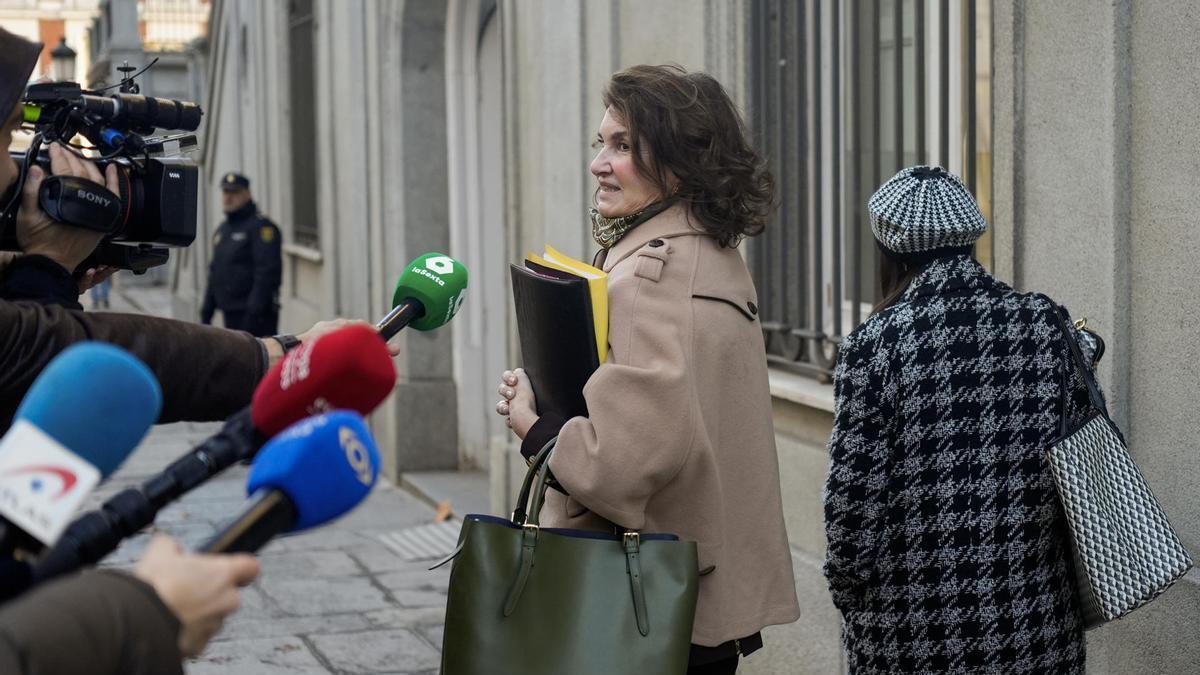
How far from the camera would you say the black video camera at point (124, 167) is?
2510 millimetres

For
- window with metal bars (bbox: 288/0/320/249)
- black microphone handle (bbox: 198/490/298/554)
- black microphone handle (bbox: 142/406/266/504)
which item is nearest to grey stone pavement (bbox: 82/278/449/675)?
black microphone handle (bbox: 142/406/266/504)

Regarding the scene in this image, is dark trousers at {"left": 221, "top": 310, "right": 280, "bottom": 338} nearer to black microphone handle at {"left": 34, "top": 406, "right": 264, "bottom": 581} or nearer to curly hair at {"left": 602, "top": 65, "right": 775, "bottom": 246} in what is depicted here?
curly hair at {"left": 602, "top": 65, "right": 775, "bottom": 246}

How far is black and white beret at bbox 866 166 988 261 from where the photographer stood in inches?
123

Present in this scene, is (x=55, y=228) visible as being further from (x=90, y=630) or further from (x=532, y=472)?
(x=90, y=630)

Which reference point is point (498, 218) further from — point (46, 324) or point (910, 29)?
point (46, 324)

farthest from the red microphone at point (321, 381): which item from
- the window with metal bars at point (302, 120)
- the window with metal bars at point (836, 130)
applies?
the window with metal bars at point (302, 120)

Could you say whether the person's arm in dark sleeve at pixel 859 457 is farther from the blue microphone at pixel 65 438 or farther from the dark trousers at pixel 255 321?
the dark trousers at pixel 255 321

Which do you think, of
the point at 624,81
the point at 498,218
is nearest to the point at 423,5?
the point at 498,218

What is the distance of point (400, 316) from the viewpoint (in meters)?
2.57

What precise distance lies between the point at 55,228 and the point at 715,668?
1450mm

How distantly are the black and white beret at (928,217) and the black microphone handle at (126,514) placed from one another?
5.85ft

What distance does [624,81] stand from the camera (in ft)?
10.2

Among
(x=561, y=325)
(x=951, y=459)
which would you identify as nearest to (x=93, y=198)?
(x=561, y=325)

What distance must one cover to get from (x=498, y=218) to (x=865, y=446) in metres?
6.41
